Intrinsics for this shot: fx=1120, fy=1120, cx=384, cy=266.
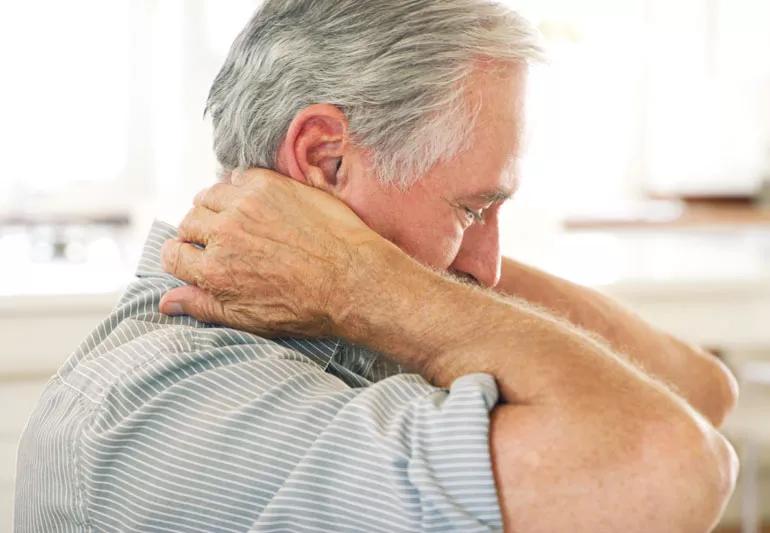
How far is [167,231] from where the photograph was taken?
128 cm

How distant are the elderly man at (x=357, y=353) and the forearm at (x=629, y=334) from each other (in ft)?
1.16

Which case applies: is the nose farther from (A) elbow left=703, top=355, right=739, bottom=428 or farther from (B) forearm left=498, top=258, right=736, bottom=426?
(A) elbow left=703, top=355, right=739, bottom=428

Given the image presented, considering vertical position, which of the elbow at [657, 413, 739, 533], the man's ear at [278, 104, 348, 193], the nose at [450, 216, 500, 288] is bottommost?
the elbow at [657, 413, 739, 533]

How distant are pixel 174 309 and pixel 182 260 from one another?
52 millimetres

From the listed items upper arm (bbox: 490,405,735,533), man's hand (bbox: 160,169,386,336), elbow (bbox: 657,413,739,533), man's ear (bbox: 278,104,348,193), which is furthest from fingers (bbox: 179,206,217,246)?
elbow (bbox: 657,413,739,533)

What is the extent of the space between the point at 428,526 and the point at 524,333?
22 centimetres

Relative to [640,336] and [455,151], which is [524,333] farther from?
[640,336]

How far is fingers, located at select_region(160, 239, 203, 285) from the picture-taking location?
1124 mm

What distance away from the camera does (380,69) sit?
114 cm

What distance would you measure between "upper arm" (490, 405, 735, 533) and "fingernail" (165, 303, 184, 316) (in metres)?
0.37

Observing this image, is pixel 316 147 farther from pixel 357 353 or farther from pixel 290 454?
pixel 290 454

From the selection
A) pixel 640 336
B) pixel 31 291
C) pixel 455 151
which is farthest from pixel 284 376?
pixel 31 291

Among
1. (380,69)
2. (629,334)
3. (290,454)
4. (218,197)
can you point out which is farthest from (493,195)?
(629,334)

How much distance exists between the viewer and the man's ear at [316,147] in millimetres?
1166
